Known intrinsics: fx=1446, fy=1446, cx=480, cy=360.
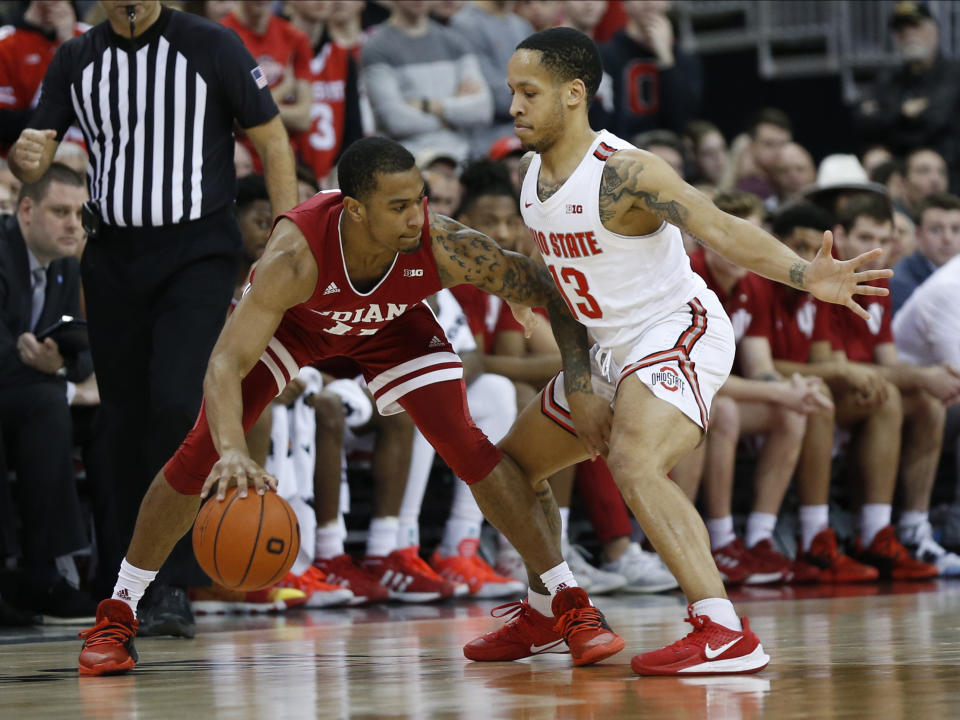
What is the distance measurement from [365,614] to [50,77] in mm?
2672

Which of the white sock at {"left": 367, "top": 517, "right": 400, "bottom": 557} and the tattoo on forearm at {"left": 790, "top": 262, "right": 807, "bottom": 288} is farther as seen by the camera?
the white sock at {"left": 367, "top": 517, "right": 400, "bottom": 557}

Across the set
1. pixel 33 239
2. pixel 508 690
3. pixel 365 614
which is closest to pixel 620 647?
pixel 508 690

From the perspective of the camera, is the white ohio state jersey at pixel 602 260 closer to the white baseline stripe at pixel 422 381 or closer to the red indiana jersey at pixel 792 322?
the white baseline stripe at pixel 422 381

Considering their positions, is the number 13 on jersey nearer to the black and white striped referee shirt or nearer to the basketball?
the basketball

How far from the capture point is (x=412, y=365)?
4.81 m

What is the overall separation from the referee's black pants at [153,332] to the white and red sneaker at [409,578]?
5.06 feet

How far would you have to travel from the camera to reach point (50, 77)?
564cm

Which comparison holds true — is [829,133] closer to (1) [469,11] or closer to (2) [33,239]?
(1) [469,11]

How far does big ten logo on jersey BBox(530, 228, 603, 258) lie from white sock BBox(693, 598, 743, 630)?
110 cm

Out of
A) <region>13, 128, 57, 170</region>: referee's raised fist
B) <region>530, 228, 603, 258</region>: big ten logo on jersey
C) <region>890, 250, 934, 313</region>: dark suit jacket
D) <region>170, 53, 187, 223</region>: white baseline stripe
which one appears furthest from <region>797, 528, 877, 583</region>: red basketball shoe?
<region>13, 128, 57, 170</region>: referee's raised fist

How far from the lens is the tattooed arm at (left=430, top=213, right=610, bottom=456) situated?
4559 millimetres

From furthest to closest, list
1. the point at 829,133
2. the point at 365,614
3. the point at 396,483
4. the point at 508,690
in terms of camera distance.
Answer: the point at 829,133, the point at 396,483, the point at 365,614, the point at 508,690

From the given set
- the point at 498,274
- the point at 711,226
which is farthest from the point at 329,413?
the point at 711,226

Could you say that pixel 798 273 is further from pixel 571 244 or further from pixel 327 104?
pixel 327 104
